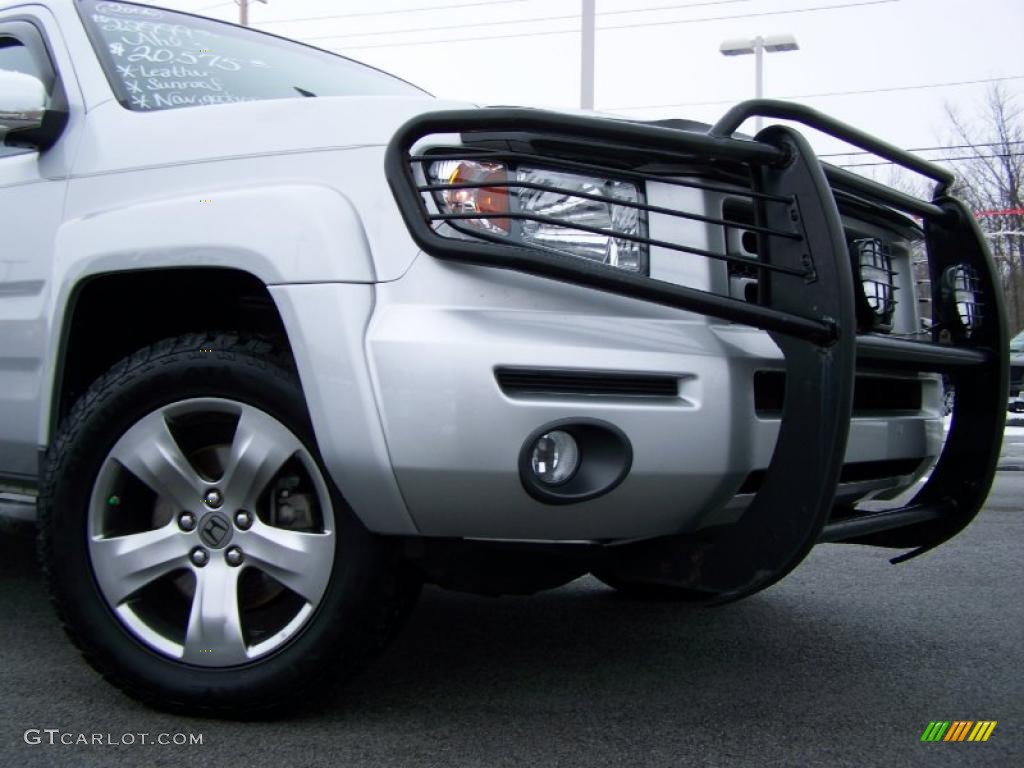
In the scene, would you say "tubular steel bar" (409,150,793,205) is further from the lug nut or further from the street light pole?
the street light pole

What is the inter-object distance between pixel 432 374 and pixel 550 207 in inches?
18.3

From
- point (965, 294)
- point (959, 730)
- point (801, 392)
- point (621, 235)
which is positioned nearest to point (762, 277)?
point (801, 392)

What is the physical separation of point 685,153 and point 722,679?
1414 millimetres

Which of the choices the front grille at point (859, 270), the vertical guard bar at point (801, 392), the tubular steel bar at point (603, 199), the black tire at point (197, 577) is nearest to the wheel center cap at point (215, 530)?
the black tire at point (197, 577)

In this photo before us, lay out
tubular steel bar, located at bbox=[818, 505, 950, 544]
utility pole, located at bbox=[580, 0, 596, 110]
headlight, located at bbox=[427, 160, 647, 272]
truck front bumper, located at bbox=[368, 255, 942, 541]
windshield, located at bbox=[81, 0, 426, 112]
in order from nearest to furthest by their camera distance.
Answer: truck front bumper, located at bbox=[368, 255, 942, 541], headlight, located at bbox=[427, 160, 647, 272], tubular steel bar, located at bbox=[818, 505, 950, 544], windshield, located at bbox=[81, 0, 426, 112], utility pole, located at bbox=[580, 0, 596, 110]

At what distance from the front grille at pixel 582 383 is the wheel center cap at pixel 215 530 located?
76 cm

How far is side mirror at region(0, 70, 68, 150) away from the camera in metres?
3.06

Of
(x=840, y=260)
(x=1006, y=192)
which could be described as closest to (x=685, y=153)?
→ (x=840, y=260)

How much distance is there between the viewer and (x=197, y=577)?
260 cm

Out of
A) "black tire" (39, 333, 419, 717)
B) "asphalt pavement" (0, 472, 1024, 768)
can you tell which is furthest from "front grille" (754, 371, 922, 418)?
"black tire" (39, 333, 419, 717)

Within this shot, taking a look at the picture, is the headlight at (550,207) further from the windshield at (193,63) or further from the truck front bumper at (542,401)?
the windshield at (193,63)

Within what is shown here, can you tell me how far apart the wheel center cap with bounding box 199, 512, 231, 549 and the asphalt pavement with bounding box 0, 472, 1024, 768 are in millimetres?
399

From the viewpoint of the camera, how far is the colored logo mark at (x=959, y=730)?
101 inches

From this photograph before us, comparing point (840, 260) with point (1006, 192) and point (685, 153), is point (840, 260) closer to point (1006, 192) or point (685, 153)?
point (685, 153)
